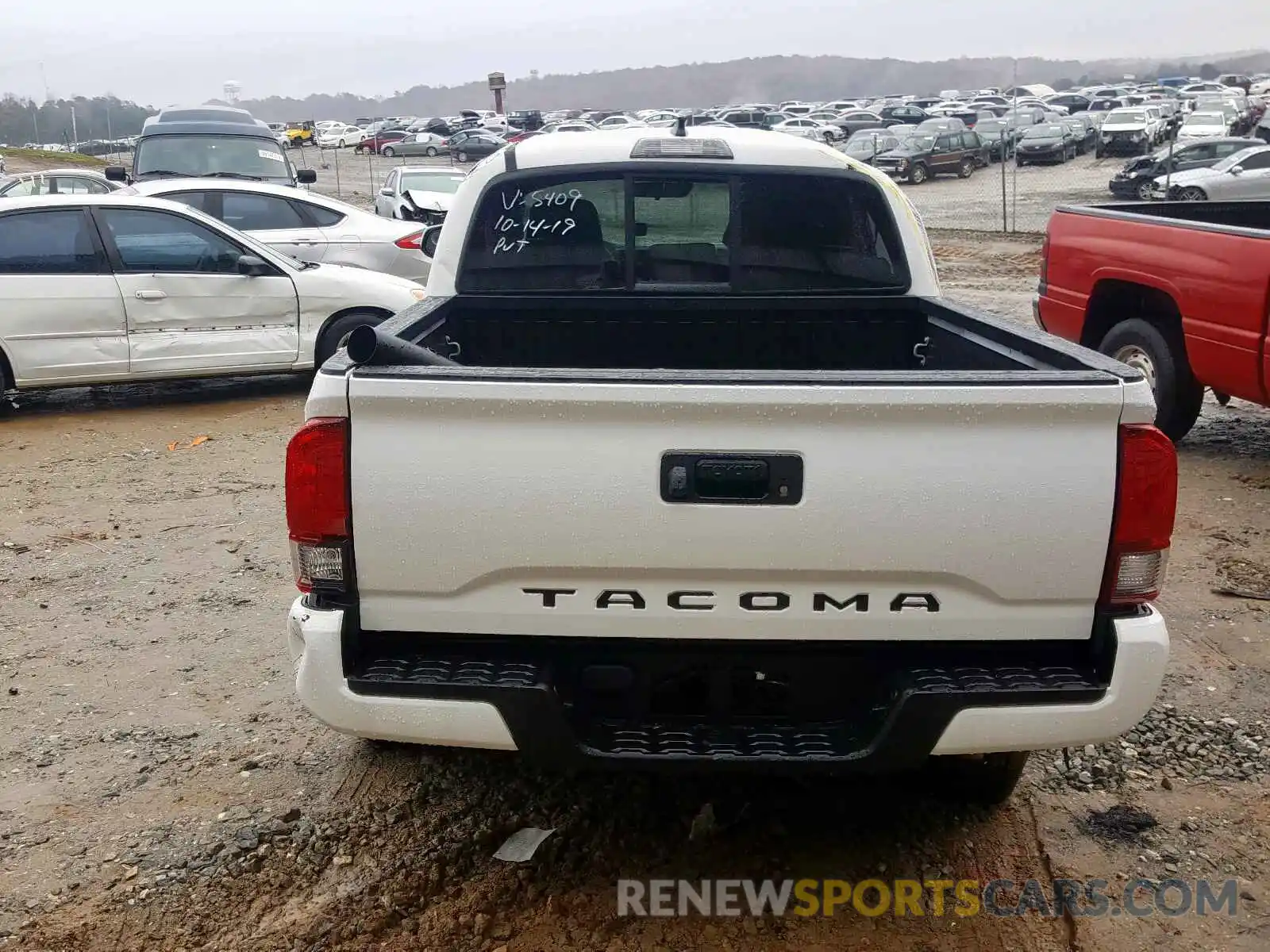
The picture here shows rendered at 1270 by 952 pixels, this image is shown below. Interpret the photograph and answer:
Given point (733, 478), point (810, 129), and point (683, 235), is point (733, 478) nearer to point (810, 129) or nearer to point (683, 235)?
point (683, 235)

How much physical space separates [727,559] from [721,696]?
0.40 meters

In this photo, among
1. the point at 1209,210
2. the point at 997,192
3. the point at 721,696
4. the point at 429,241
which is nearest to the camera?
the point at 721,696

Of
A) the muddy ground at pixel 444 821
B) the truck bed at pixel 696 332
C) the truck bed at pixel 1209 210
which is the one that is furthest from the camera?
the truck bed at pixel 1209 210

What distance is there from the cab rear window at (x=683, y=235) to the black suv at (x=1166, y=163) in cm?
2251

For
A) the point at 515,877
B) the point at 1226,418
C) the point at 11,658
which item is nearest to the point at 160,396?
the point at 11,658

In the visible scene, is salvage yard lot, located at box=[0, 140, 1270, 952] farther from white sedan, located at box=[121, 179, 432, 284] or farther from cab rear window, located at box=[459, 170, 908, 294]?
white sedan, located at box=[121, 179, 432, 284]

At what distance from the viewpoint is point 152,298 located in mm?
8805

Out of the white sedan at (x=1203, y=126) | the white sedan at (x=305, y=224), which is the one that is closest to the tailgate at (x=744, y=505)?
the white sedan at (x=305, y=224)

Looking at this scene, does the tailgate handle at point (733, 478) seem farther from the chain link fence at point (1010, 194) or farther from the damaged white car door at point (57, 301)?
the chain link fence at point (1010, 194)

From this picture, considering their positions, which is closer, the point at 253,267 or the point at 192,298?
the point at 192,298

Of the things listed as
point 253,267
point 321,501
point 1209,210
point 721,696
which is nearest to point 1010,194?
point 1209,210

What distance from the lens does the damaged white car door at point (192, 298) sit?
8797mm

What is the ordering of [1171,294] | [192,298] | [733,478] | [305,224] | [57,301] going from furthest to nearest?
[305,224] < [192,298] < [57,301] < [1171,294] < [733,478]

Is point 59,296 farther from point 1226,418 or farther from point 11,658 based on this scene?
point 1226,418
